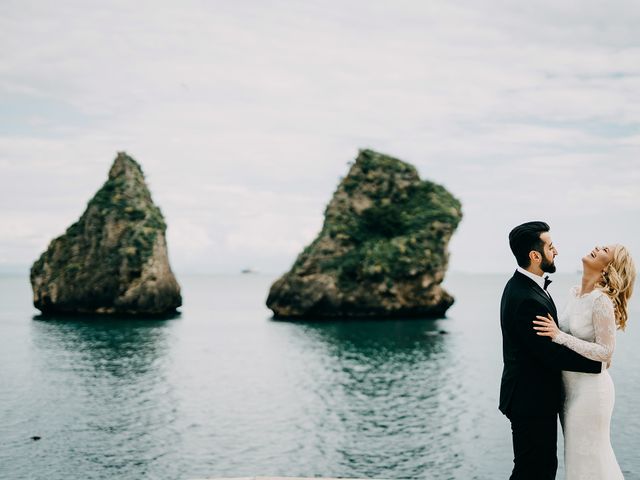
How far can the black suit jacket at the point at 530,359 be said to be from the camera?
6.80m

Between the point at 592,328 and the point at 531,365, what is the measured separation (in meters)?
0.71

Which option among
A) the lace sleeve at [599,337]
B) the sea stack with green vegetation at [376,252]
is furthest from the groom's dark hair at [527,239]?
the sea stack with green vegetation at [376,252]

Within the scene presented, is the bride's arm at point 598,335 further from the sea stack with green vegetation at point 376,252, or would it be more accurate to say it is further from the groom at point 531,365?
the sea stack with green vegetation at point 376,252

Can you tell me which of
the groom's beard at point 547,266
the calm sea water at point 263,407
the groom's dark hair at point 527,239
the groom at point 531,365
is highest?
the groom's dark hair at point 527,239

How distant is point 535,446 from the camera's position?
7.04 metres

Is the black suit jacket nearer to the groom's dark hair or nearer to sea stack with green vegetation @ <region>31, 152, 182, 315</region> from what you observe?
the groom's dark hair

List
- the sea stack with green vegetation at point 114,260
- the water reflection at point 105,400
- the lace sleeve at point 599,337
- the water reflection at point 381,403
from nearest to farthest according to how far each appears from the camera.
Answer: the lace sleeve at point 599,337
the water reflection at point 381,403
the water reflection at point 105,400
the sea stack with green vegetation at point 114,260

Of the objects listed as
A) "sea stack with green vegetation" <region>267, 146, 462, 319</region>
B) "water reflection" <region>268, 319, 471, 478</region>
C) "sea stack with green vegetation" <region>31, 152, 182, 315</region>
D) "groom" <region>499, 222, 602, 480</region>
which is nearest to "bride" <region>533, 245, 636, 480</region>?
"groom" <region>499, 222, 602, 480</region>

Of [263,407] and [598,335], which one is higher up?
[598,335]

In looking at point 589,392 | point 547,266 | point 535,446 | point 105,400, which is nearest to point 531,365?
point 589,392

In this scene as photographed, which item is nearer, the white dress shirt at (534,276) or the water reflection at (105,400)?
the white dress shirt at (534,276)

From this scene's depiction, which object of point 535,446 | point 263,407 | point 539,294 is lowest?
point 263,407

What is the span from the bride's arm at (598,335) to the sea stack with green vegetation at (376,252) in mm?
71536

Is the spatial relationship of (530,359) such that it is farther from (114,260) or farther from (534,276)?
(114,260)
